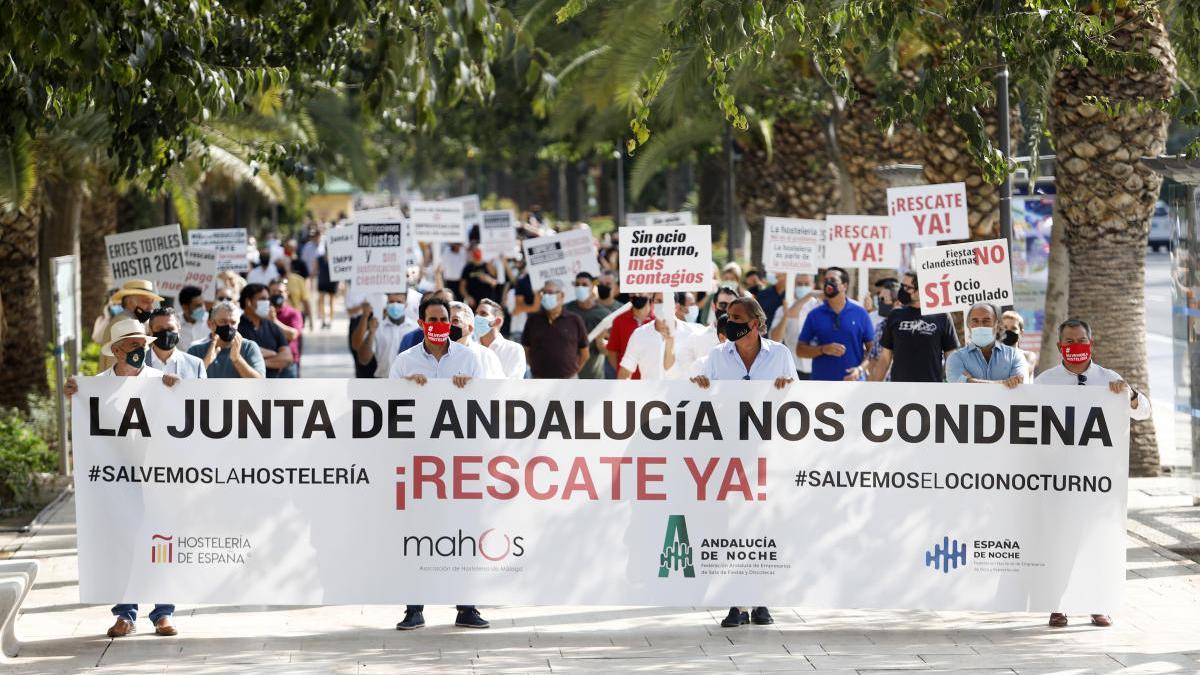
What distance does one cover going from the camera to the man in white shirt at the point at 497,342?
1168 cm

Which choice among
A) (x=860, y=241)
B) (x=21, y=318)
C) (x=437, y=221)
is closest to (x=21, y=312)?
(x=21, y=318)

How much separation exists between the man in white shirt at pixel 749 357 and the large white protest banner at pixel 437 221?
13.1m

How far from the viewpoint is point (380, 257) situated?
15.4 meters

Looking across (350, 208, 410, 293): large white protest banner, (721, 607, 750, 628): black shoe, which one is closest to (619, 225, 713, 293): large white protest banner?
(350, 208, 410, 293): large white protest banner

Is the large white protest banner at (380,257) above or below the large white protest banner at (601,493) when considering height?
above

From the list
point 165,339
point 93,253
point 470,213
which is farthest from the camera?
point 470,213

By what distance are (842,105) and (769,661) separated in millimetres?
14094

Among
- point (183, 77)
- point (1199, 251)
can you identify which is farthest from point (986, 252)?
point (183, 77)

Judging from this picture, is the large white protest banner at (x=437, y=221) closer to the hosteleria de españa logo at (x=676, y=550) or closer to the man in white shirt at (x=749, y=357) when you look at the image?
the man in white shirt at (x=749, y=357)

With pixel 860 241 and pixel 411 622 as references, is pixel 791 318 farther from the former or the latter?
pixel 411 622

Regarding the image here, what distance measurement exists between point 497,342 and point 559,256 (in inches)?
207

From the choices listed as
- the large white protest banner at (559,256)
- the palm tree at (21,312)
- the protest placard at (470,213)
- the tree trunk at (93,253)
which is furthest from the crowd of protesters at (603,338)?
the protest placard at (470,213)

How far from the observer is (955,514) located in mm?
8461

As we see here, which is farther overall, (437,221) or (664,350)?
(437,221)
